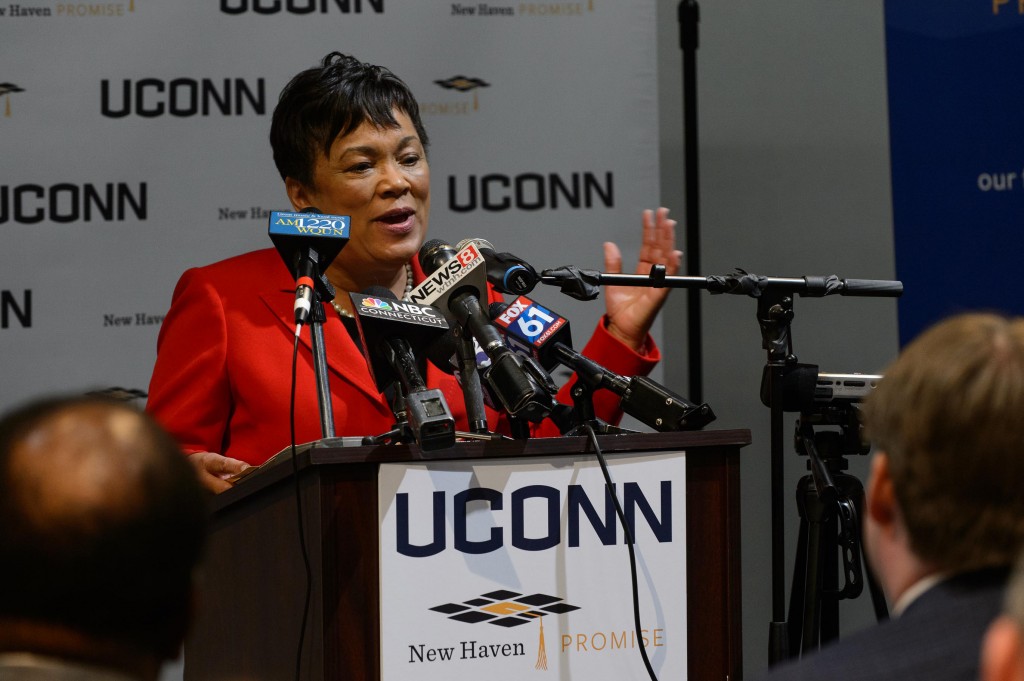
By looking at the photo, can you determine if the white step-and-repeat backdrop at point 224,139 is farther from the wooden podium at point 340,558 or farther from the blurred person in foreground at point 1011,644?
the blurred person in foreground at point 1011,644

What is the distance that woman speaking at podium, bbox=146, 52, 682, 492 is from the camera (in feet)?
8.34

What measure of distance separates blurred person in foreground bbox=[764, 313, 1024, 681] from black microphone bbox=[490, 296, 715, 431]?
0.86 m

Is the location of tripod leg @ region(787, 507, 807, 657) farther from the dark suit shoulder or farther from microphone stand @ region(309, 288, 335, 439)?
the dark suit shoulder

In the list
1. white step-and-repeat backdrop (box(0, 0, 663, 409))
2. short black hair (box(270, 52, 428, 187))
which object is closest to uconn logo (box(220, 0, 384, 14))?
white step-and-repeat backdrop (box(0, 0, 663, 409))

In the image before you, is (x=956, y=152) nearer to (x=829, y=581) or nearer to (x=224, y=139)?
(x=829, y=581)

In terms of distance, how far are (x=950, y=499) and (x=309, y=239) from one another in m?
1.22

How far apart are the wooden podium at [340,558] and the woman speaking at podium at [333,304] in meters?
0.32

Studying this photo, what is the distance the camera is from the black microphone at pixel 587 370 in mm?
1904

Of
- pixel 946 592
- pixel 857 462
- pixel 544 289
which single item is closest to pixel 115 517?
pixel 946 592

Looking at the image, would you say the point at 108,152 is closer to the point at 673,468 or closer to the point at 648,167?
the point at 648,167

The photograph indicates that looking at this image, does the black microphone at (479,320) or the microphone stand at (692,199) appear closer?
the black microphone at (479,320)

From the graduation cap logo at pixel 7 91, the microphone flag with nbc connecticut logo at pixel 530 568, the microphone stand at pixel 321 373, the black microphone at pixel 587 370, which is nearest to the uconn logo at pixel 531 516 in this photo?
the microphone flag with nbc connecticut logo at pixel 530 568

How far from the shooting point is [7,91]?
3912 mm

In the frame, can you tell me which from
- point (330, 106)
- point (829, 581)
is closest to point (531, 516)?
point (829, 581)
